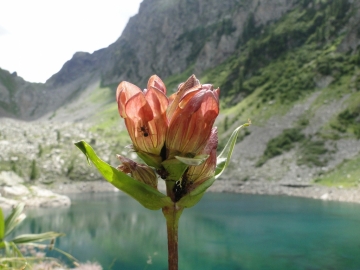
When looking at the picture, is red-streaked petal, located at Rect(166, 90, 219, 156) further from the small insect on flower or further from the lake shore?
the lake shore

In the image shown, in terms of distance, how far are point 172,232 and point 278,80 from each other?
334ft

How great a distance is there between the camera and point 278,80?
9862cm

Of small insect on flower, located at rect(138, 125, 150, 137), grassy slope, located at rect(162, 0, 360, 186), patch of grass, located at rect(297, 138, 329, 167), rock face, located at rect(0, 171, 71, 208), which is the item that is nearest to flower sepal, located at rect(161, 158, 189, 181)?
small insect on flower, located at rect(138, 125, 150, 137)

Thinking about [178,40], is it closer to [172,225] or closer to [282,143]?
[282,143]

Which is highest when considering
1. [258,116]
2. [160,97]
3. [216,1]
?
[216,1]

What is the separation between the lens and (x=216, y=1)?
174750 mm

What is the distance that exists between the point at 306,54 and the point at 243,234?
268 feet

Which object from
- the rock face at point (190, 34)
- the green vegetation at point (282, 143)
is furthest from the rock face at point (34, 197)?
the rock face at point (190, 34)

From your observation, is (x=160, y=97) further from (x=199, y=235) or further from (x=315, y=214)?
(x=315, y=214)

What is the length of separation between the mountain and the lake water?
2121 cm

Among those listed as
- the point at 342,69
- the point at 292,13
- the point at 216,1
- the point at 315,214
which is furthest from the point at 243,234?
the point at 216,1

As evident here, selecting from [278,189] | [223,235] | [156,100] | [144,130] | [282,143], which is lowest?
[223,235]

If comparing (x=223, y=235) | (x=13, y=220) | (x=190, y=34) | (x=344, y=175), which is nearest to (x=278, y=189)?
(x=344, y=175)

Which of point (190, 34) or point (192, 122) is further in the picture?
point (190, 34)
